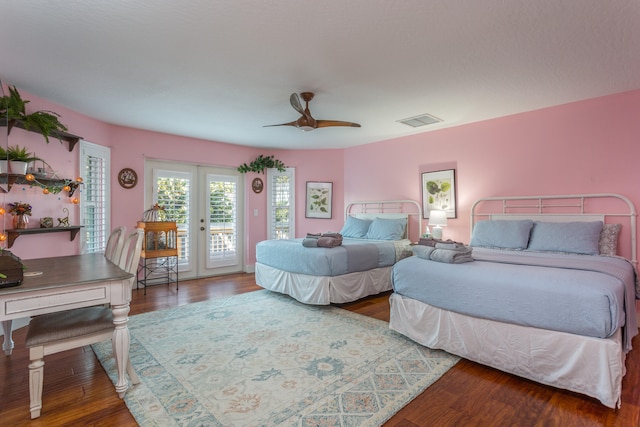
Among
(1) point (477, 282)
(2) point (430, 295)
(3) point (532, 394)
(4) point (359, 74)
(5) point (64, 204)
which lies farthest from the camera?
(5) point (64, 204)

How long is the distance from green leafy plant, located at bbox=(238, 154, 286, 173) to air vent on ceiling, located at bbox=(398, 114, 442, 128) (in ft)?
9.14

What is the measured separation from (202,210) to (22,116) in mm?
2964

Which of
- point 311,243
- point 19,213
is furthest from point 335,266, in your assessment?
point 19,213

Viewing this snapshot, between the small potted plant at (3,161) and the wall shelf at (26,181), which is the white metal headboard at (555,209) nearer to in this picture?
the wall shelf at (26,181)

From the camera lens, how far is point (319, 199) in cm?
657

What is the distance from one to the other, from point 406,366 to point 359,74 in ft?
8.58

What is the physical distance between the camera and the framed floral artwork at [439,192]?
4.88m

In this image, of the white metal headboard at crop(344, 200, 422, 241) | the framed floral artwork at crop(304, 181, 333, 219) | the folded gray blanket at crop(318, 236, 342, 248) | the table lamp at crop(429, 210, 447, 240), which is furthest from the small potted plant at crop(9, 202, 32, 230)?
the table lamp at crop(429, 210, 447, 240)

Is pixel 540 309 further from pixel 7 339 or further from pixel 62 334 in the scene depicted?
pixel 7 339

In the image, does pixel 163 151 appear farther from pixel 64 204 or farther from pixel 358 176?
pixel 358 176

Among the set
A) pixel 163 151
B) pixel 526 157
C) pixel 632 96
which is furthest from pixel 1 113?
pixel 632 96

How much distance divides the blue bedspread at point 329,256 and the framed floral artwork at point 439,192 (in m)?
0.82

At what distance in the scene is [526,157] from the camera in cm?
414

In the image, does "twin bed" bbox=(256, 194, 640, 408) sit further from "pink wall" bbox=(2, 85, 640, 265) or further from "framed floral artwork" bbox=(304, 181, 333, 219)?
"framed floral artwork" bbox=(304, 181, 333, 219)
